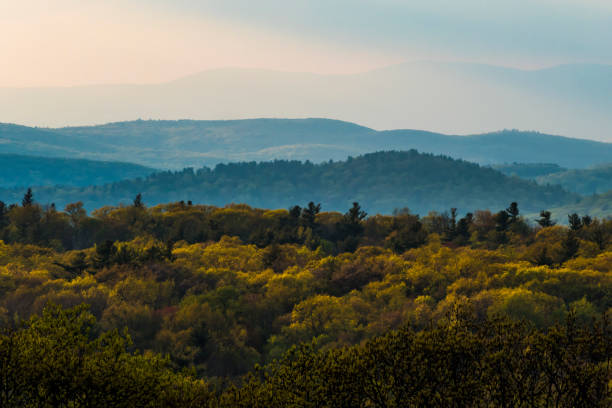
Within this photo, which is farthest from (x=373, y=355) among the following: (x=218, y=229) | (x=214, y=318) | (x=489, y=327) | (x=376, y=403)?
(x=218, y=229)

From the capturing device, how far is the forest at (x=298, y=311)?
3294cm

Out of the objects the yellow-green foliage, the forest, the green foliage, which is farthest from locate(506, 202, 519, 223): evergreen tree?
the green foliage

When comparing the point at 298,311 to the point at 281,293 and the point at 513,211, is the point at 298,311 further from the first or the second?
the point at 513,211

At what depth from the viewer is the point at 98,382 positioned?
108ft

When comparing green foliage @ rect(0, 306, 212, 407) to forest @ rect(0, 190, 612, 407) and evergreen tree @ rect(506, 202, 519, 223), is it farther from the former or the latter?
evergreen tree @ rect(506, 202, 519, 223)

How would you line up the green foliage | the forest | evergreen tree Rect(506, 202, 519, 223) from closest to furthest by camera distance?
the green foliage
the forest
evergreen tree Rect(506, 202, 519, 223)

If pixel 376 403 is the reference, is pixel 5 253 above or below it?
below

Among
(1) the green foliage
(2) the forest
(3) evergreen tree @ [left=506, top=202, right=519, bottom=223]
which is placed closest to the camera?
(1) the green foliage

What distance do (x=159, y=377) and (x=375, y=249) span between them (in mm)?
86170

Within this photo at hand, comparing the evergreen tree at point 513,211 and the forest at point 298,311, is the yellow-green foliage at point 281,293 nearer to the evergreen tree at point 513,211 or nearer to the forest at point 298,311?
the forest at point 298,311

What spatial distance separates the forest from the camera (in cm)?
3294

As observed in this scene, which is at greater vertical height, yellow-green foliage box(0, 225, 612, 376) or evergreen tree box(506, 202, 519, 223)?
evergreen tree box(506, 202, 519, 223)

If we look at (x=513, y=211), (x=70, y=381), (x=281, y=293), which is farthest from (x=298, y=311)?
(x=70, y=381)

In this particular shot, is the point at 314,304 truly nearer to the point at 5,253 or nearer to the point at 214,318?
the point at 214,318
